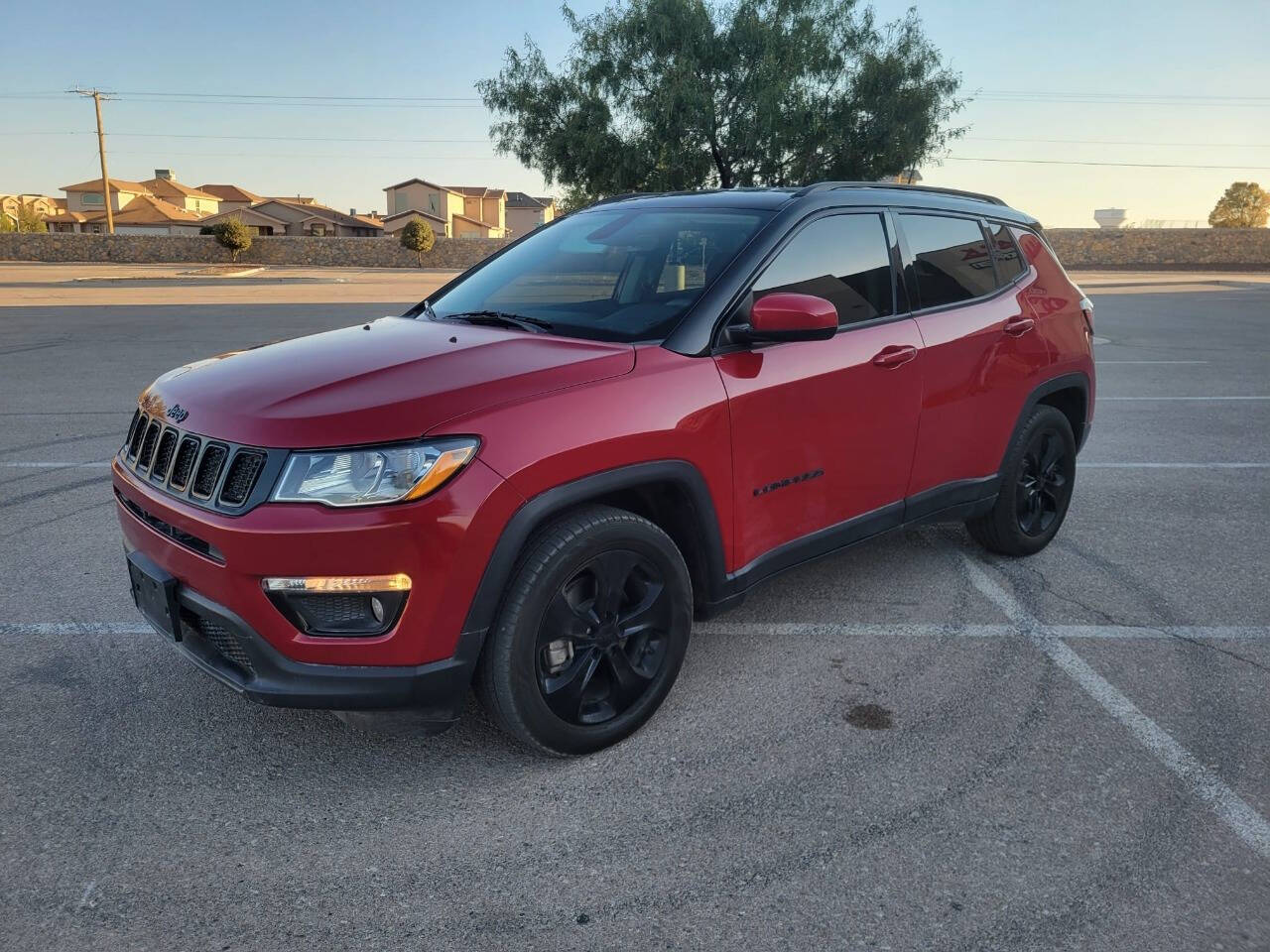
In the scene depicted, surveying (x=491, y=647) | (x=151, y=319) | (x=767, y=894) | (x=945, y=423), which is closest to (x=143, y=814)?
(x=491, y=647)

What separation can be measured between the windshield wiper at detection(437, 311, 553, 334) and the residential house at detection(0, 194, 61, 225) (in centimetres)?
11929

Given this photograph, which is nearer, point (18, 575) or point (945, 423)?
point (945, 423)

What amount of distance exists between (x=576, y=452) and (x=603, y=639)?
0.63 meters

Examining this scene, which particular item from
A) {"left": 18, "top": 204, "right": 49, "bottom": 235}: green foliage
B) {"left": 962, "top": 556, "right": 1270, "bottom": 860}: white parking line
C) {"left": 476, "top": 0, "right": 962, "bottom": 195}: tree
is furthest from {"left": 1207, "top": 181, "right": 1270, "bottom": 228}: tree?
{"left": 18, "top": 204, "right": 49, "bottom": 235}: green foliage

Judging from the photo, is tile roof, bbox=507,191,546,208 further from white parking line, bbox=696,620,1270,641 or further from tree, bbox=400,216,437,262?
white parking line, bbox=696,620,1270,641

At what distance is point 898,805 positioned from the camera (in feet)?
9.16

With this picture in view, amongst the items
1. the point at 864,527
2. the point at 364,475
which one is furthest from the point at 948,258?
the point at 364,475

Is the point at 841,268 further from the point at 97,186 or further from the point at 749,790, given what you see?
the point at 97,186

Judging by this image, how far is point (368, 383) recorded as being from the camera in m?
2.78

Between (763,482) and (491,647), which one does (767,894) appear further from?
(763,482)

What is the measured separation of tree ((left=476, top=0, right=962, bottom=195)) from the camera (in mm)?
24766

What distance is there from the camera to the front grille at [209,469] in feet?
8.77

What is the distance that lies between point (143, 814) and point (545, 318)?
203cm

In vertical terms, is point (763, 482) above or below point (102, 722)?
above
